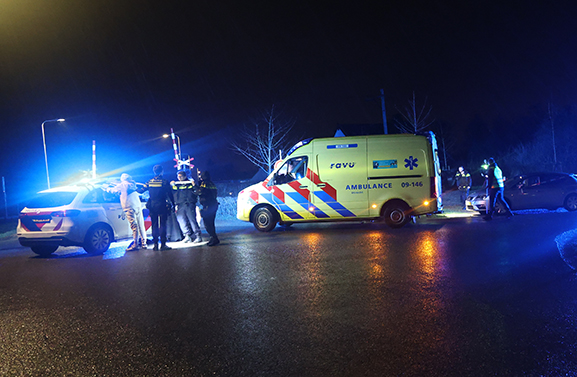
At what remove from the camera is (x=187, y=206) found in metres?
10.2

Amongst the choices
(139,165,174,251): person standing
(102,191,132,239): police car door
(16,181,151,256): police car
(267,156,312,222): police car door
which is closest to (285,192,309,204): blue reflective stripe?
(267,156,312,222): police car door

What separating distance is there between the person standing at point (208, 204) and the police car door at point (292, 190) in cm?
204

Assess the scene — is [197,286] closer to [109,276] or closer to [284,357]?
[109,276]

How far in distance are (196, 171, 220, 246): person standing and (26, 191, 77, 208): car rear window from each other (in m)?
2.81

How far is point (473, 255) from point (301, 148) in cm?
552

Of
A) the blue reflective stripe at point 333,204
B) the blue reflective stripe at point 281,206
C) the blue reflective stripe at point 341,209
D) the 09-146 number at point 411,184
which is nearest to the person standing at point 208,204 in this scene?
the blue reflective stripe at point 281,206

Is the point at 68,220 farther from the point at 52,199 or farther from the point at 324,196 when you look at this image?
the point at 324,196

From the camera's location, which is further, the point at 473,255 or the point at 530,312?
the point at 473,255

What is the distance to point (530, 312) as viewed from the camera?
422 cm

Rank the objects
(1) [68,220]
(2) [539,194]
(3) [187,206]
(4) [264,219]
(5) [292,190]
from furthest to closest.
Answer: (2) [539,194]
(4) [264,219]
(5) [292,190]
(3) [187,206]
(1) [68,220]

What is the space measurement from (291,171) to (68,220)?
18.4 ft

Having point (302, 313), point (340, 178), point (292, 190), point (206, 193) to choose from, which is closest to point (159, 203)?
point (206, 193)

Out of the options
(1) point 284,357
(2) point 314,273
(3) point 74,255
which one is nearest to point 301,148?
(2) point 314,273

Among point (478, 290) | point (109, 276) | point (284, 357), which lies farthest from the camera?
point (109, 276)
